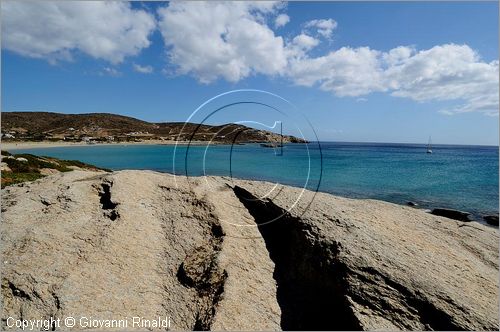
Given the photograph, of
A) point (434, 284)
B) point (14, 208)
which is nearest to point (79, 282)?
point (14, 208)

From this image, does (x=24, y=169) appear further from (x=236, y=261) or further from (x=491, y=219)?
(x=491, y=219)

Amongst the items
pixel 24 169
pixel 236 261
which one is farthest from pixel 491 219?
pixel 24 169

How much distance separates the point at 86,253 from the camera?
9414 mm

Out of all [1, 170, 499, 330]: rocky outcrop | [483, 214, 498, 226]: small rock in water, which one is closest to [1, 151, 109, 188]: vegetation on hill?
[1, 170, 499, 330]: rocky outcrop

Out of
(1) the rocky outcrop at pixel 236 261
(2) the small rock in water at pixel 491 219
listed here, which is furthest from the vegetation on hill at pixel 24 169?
(2) the small rock in water at pixel 491 219

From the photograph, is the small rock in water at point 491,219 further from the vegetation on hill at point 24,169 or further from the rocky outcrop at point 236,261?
the vegetation on hill at point 24,169

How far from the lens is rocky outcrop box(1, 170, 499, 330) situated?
8.10 m

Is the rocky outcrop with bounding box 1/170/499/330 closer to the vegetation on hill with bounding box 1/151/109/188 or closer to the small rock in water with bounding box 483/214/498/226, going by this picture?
the vegetation on hill with bounding box 1/151/109/188

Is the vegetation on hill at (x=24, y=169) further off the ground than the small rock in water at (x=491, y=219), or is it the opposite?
the vegetation on hill at (x=24, y=169)

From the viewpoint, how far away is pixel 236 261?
9586mm

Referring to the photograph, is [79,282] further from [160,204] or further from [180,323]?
[160,204]

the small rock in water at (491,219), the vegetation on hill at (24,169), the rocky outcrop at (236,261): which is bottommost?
the small rock in water at (491,219)

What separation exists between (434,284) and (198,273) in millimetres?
6124

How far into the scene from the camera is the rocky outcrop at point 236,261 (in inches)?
319
